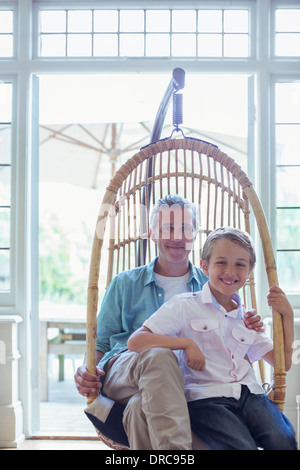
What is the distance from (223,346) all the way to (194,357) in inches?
6.9

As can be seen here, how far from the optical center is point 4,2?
289 cm

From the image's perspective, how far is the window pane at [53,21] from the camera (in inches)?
114

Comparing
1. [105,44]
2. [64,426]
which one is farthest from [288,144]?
[64,426]

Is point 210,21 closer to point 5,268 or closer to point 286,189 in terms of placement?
point 286,189

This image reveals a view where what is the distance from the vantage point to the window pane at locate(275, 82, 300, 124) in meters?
2.84

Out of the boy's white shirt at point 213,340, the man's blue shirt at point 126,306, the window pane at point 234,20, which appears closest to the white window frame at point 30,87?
the window pane at point 234,20

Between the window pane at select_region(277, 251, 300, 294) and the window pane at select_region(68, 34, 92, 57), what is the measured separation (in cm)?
151

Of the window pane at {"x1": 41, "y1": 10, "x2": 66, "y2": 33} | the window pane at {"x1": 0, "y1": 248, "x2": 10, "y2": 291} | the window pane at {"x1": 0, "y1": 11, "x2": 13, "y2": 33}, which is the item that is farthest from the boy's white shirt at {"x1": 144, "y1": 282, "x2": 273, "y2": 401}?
the window pane at {"x1": 0, "y1": 11, "x2": 13, "y2": 33}

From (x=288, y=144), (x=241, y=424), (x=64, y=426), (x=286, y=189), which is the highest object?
(x=288, y=144)

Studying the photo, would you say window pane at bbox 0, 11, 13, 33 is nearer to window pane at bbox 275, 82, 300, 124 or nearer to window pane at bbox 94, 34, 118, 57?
window pane at bbox 94, 34, 118, 57

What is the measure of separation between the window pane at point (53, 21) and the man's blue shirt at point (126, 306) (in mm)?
1623

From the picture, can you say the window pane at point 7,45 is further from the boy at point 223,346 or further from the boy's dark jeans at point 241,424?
the boy's dark jeans at point 241,424

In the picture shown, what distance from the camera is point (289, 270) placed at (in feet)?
9.25
